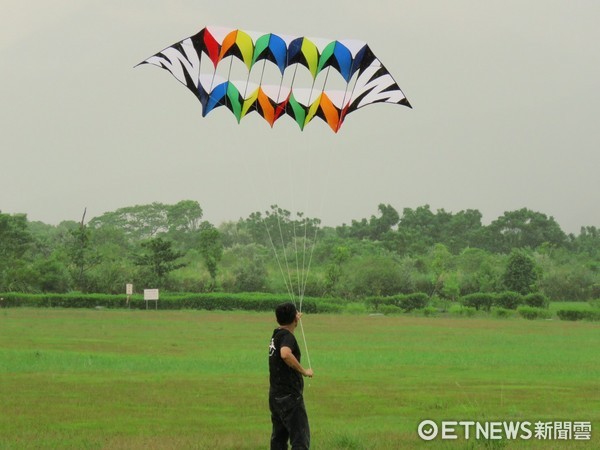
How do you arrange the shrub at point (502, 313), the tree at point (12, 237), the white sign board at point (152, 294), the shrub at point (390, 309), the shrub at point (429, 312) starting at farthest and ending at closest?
the tree at point (12, 237)
the shrub at point (390, 309)
the white sign board at point (152, 294)
the shrub at point (429, 312)
the shrub at point (502, 313)

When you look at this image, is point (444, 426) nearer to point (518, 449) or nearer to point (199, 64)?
point (518, 449)

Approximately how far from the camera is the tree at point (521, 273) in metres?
89.5

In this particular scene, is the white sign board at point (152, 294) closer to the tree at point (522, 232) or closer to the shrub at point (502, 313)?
the shrub at point (502, 313)

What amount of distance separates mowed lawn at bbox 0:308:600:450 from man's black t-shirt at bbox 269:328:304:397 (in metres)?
3.22

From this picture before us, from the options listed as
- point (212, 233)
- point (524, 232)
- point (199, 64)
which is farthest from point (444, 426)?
→ point (524, 232)

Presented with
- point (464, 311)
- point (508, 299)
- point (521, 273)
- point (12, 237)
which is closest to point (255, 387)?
point (464, 311)

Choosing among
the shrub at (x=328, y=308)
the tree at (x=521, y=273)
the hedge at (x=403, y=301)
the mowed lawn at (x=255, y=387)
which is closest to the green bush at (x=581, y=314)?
the hedge at (x=403, y=301)

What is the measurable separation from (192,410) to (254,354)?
45.6 feet

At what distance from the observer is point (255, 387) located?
73.7 ft

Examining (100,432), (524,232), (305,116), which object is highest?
(524,232)

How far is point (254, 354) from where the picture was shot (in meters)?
32.2

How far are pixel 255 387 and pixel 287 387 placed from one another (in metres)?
11.6

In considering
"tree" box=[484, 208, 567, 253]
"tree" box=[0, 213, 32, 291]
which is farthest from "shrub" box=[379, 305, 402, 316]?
"tree" box=[484, 208, 567, 253]

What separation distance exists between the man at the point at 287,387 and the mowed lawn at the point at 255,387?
122 inches
